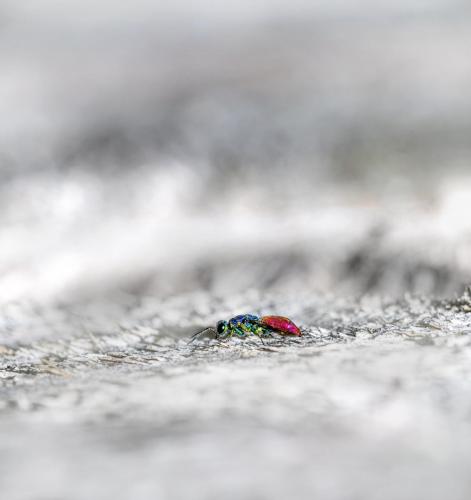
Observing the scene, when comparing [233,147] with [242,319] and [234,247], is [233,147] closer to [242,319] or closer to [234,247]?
[234,247]

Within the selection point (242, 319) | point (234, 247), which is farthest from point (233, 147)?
point (242, 319)

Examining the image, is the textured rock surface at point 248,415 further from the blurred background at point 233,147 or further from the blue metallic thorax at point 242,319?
the blurred background at point 233,147

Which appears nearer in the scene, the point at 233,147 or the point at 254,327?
the point at 254,327

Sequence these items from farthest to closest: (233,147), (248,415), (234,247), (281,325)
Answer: (233,147) < (234,247) < (281,325) < (248,415)

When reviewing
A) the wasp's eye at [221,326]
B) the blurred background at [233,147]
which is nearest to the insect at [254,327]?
the wasp's eye at [221,326]

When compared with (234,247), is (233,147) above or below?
above

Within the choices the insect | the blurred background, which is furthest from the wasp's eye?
the blurred background
